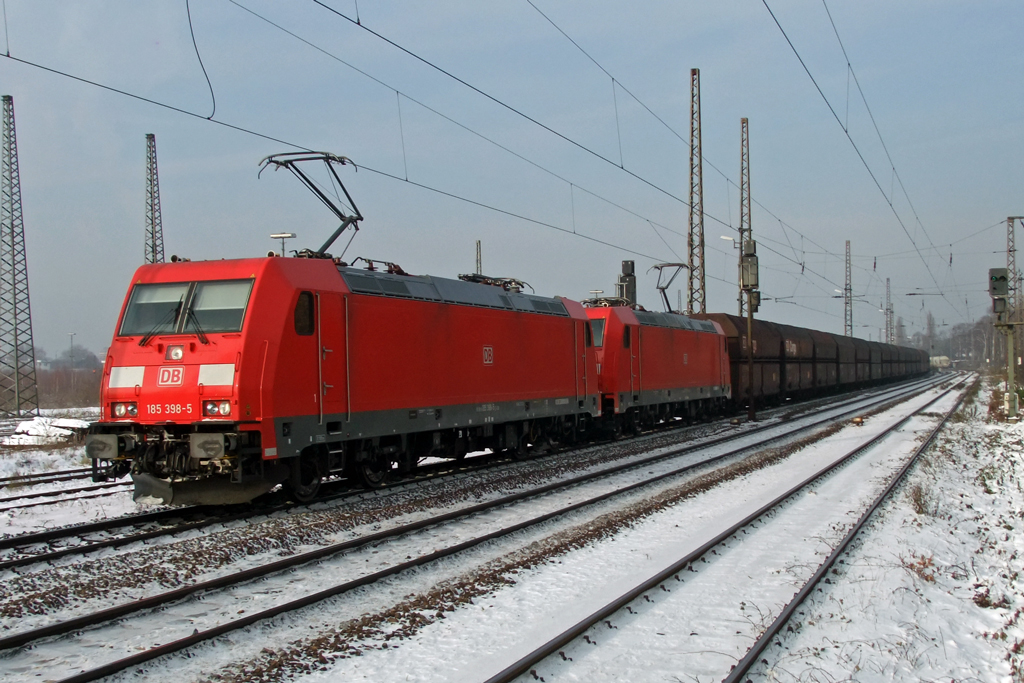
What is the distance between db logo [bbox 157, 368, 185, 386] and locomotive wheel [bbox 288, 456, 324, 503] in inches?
74.1

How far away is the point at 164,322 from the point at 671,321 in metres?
17.1

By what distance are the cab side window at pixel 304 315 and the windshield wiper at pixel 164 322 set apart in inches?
59.7

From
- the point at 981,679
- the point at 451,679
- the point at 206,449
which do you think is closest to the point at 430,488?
the point at 206,449

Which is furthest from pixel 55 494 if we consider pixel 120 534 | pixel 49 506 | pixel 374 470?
pixel 374 470

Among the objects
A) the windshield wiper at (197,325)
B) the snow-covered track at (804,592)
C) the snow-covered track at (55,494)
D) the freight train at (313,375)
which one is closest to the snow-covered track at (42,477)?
the snow-covered track at (55,494)

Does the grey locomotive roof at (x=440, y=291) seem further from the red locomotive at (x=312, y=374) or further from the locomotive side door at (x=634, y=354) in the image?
the locomotive side door at (x=634, y=354)

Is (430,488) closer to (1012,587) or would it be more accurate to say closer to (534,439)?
(534,439)

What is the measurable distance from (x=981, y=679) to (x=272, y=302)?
842 cm

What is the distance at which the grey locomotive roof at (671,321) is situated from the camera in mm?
23097

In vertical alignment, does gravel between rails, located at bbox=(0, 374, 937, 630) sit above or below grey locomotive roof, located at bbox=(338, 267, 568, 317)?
below

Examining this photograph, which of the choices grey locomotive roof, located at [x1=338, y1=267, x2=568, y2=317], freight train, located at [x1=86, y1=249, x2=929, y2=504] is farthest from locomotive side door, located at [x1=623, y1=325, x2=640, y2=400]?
grey locomotive roof, located at [x1=338, y1=267, x2=568, y2=317]

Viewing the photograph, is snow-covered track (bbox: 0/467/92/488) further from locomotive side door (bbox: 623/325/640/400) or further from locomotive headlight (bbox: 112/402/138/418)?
locomotive side door (bbox: 623/325/640/400)

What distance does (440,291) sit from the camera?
46.1 feet

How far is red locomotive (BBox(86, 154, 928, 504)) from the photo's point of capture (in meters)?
10.1
